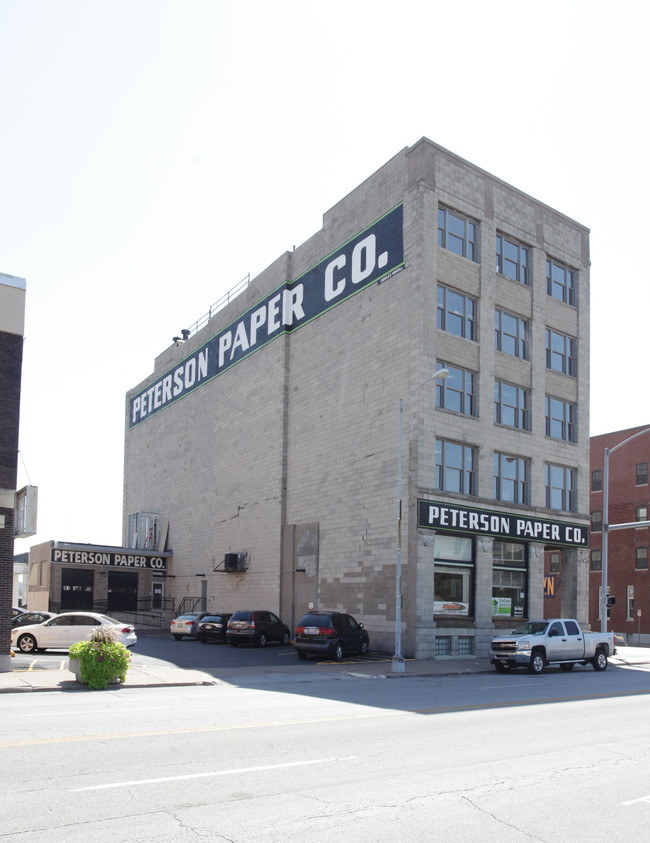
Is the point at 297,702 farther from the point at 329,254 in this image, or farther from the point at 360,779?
the point at 329,254

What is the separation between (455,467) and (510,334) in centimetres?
773

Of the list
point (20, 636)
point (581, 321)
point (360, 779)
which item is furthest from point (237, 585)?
point (360, 779)

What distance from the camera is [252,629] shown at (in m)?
35.4

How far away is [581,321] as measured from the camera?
4131 cm

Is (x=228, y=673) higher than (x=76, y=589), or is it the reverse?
(x=228, y=673)

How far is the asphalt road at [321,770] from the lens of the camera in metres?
7.55

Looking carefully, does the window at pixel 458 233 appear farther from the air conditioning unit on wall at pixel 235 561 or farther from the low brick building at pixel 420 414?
the air conditioning unit on wall at pixel 235 561

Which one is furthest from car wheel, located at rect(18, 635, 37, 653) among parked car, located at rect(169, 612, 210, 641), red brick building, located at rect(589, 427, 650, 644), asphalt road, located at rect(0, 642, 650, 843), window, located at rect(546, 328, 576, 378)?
red brick building, located at rect(589, 427, 650, 644)

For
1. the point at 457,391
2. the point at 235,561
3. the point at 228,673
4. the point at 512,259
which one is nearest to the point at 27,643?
the point at 228,673

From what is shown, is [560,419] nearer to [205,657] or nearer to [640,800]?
→ [205,657]

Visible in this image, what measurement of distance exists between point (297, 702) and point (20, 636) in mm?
15923

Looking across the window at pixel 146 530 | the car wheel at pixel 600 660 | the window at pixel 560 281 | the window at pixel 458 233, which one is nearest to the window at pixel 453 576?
the car wheel at pixel 600 660

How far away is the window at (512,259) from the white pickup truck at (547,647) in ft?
56.1

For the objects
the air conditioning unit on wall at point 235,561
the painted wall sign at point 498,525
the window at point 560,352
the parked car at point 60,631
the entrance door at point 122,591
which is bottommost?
the entrance door at point 122,591
